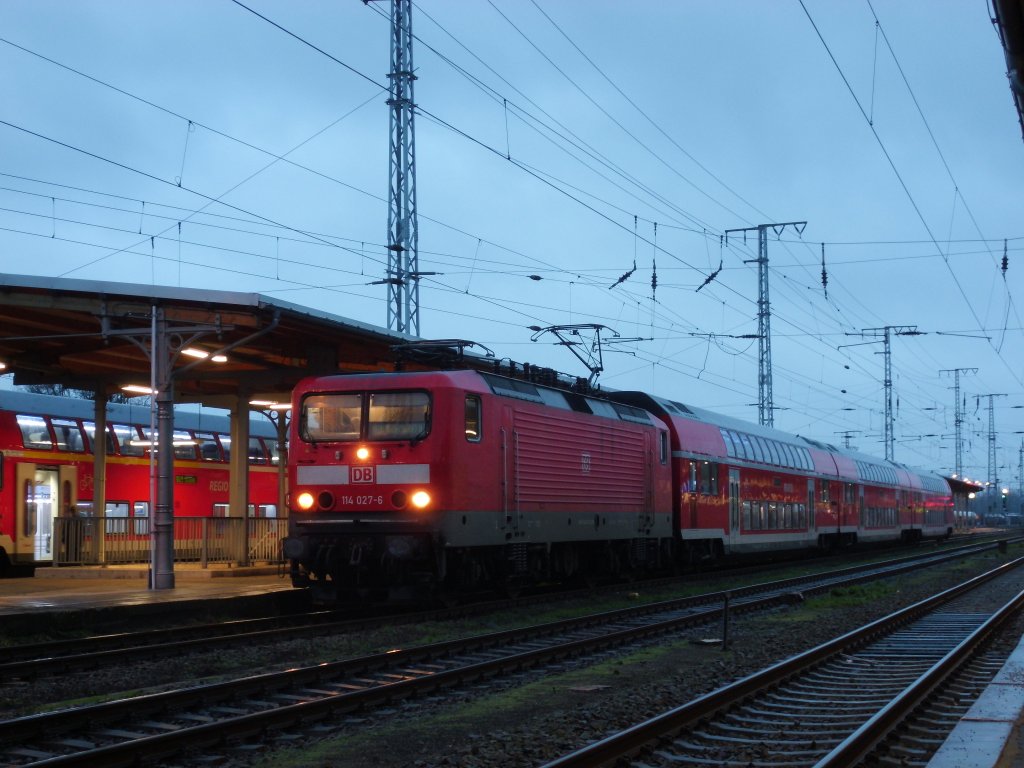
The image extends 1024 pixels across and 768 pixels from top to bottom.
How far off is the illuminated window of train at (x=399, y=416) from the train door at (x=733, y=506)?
14.2 metres

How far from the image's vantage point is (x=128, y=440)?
2934 centimetres

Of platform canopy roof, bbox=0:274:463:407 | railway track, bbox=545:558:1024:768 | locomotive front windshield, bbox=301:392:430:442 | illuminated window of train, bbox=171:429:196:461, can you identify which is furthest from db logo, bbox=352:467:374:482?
illuminated window of train, bbox=171:429:196:461

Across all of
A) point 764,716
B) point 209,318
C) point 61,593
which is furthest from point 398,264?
point 764,716

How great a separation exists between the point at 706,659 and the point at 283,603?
7723 millimetres

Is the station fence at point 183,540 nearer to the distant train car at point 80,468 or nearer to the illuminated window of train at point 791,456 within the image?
the distant train car at point 80,468

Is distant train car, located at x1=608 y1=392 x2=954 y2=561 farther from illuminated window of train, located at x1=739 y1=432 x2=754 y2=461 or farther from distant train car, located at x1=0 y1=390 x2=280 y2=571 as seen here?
distant train car, located at x1=0 y1=390 x2=280 y2=571

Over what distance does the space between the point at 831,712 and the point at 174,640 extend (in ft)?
27.1

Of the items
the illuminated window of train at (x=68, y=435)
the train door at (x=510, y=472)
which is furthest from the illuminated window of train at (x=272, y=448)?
the train door at (x=510, y=472)

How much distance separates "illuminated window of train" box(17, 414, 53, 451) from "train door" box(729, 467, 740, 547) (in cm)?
1641

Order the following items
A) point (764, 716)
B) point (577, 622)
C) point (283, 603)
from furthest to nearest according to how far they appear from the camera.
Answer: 1. point (283, 603)
2. point (577, 622)
3. point (764, 716)

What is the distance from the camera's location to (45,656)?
503 inches

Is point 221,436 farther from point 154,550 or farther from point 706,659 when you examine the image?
point 706,659

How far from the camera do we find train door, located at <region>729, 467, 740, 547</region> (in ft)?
94.4

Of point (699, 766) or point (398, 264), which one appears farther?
point (398, 264)
